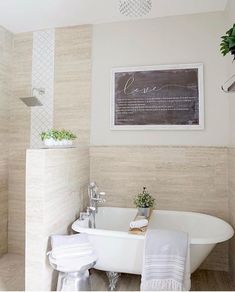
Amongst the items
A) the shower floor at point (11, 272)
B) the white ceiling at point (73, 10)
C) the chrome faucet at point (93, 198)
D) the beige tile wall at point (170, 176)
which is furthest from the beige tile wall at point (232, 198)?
the shower floor at point (11, 272)

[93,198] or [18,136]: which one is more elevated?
[18,136]

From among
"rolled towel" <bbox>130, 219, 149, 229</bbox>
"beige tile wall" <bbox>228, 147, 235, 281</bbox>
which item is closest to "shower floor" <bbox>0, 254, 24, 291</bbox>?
"rolled towel" <bbox>130, 219, 149, 229</bbox>

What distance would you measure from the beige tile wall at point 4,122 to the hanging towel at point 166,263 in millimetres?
1958

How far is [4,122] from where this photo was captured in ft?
10.2

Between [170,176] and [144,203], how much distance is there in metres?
0.46

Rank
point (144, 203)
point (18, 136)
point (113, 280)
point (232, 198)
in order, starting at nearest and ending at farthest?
point (113, 280), point (232, 198), point (144, 203), point (18, 136)

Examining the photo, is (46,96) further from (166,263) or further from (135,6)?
(166,263)

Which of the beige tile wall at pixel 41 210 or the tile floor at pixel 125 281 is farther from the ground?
the beige tile wall at pixel 41 210

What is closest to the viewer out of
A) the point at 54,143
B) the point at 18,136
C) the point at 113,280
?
the point at 113,280

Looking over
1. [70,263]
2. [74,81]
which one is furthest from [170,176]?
[74,81]

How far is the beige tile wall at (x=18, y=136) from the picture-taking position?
3.10m

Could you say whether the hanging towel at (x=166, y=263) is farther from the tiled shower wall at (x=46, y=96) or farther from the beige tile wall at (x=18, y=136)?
the beige tile wall at (x=18, y=136)

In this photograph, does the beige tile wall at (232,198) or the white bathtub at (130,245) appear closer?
the white bathtub at (130,245)

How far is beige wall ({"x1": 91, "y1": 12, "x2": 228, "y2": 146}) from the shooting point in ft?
8.93
